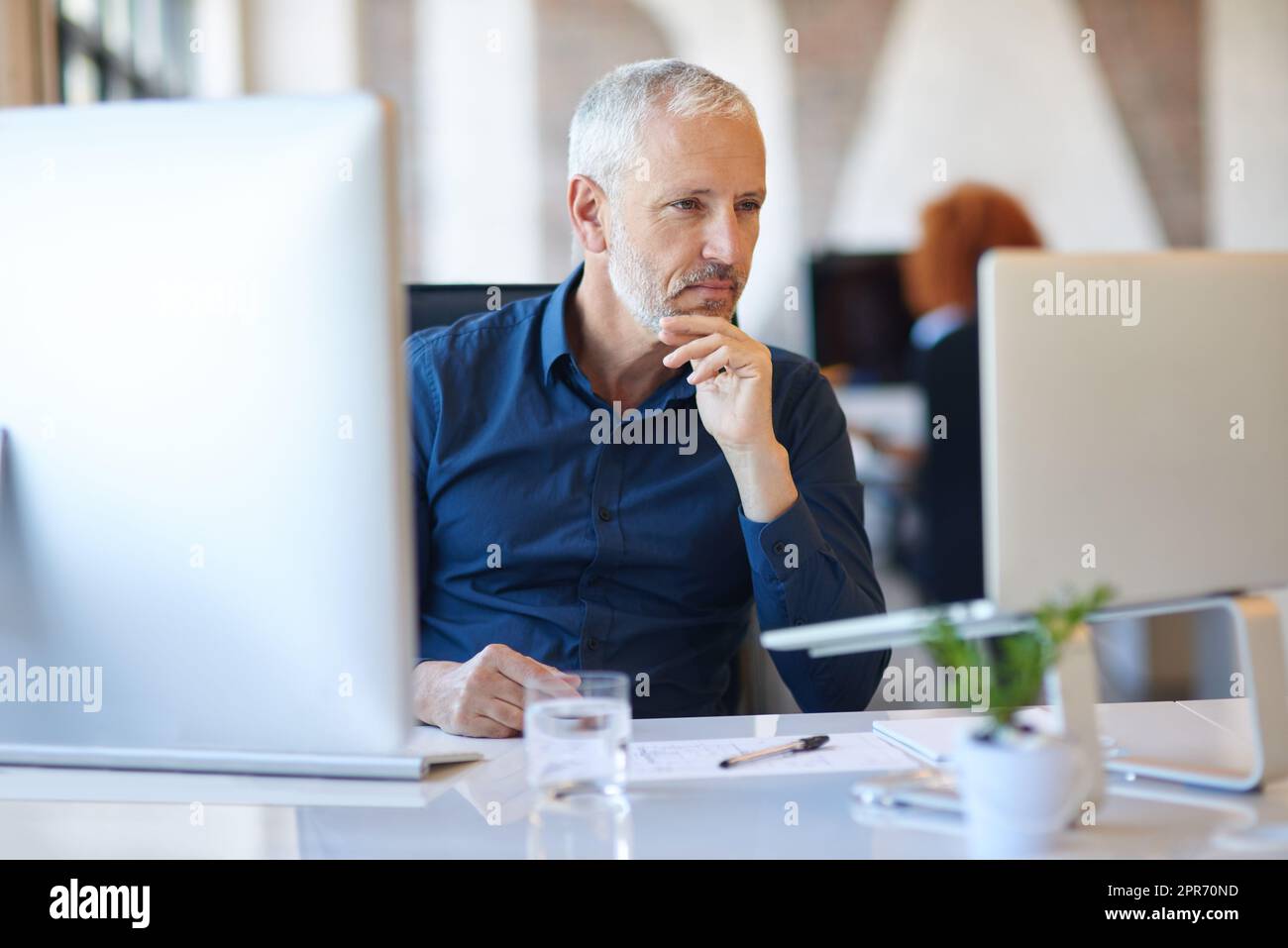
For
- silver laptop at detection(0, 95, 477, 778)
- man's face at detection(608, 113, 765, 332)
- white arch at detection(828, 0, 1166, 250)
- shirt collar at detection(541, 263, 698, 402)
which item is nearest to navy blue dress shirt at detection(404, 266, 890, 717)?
shirt collar at detection(541, 263, 698, 402)

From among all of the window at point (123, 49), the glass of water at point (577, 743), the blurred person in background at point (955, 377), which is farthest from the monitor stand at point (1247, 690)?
the window at point (123, 49)

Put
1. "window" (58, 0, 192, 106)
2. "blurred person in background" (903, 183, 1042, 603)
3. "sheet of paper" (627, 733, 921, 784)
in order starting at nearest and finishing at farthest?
"sheet of paper" (627, 733, 921, 784) < "blurred person in background" (903, 183, 1042, 603) < "window" (58, 0, 192, 106)

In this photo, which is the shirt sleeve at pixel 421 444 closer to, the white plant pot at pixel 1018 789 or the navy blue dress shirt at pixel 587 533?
the navy blue dress shirt at pixel 587 533

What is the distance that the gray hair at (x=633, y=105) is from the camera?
1.63m

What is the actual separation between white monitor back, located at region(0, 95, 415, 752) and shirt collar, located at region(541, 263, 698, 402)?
0.80m

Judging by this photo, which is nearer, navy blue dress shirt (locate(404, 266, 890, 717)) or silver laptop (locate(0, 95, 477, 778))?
silver laptop (locate(0, 95, 477, 778))

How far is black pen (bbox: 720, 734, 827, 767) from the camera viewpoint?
1.08m

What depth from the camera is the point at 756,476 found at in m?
1.46

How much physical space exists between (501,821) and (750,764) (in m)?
0.25

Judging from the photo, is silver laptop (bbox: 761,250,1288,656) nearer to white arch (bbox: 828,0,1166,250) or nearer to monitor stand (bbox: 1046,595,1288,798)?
monitor stand (bbox: 1046,595,1288,798)

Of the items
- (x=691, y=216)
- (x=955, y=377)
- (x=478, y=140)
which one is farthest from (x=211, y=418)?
(x=478, y=140)

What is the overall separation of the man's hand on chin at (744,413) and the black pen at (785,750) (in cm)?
37

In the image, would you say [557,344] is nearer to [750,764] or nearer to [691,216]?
[691,216]
